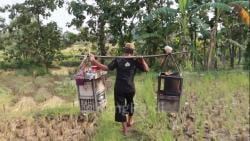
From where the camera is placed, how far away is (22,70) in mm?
14930

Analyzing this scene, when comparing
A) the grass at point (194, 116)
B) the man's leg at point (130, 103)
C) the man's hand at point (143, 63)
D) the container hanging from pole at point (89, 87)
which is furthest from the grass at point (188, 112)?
the man's hand at point (143, 63)

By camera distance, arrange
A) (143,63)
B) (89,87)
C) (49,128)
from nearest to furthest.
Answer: (89,87) < (143,63) < (49,128)

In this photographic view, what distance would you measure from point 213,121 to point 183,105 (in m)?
0.87

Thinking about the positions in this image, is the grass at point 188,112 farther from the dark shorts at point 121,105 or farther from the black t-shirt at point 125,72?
the black t-shirt at point 125,72

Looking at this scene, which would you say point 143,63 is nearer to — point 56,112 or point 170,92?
point 170,92

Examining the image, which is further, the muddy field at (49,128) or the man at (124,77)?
the muddy field at (49,128)

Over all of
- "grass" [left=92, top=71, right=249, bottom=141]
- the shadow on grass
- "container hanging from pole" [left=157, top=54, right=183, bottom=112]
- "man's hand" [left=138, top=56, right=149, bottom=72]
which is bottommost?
the shadow on grass

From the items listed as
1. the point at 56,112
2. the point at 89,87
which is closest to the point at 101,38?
the point at 56,112

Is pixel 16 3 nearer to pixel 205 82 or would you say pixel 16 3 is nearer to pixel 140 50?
pixel 140 50

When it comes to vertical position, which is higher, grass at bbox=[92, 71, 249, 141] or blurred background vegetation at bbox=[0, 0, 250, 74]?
blurred background vegetation at bbox=[0, 0, 250, 74]

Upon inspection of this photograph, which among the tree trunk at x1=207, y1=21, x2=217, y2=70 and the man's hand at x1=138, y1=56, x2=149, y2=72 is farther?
the tree trunk at x1=207, y1=21, x2=217, y2=70

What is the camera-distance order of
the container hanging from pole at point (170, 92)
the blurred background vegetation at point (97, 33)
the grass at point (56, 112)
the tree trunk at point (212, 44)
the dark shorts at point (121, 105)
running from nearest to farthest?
1. the container hanging from pole at point (170, 92)
2. the dark shorts at point (121, 105)
3. the grass at point (56, 112)
4. the tree trunk at point (212, 44)
5. the blurred background vegetation at point (97, 33)

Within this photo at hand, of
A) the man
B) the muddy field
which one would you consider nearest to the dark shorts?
the man

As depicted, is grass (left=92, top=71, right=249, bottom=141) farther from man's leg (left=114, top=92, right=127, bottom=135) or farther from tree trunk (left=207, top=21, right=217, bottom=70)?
tree trunk (left=207, top=21, right=217, bottom=70)
